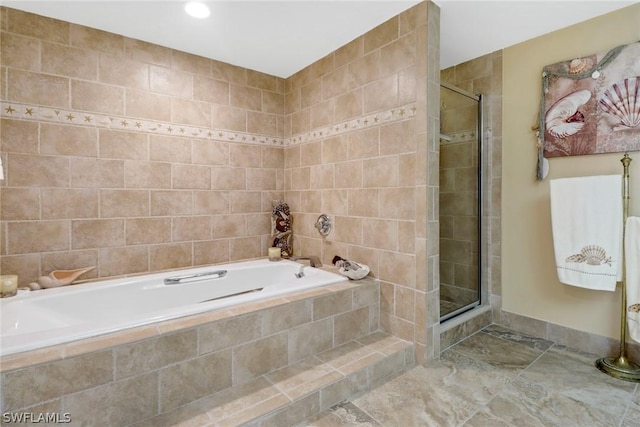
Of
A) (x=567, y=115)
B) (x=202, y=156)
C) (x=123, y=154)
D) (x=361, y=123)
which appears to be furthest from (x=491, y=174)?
(x=123, y=154)

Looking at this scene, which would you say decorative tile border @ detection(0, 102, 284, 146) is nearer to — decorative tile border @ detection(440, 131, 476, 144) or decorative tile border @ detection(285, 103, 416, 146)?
decorative tile border @ detection(285, 103, 416, 146)

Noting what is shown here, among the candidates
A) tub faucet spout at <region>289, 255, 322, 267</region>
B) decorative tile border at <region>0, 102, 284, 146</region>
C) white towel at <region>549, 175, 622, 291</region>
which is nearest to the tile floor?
white towel at <region>549, 175, 622, 291</region>

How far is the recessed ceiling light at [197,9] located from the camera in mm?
1960

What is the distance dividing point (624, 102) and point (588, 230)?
0.83 meters

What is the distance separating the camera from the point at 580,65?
6.98 ft

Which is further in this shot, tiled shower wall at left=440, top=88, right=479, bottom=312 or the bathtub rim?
tiled shower wall at left=440, top=88, right=479, bottom=312

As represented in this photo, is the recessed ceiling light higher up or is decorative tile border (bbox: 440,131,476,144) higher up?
the recessed ceiling light

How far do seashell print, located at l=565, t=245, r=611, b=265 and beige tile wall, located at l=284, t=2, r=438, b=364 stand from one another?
1.05 m

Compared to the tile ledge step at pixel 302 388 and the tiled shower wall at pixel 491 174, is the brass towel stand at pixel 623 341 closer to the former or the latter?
the tiled shower wall at pixel 491 174

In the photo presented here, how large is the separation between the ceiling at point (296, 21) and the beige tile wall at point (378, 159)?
0.72 feet

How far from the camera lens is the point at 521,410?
154cm

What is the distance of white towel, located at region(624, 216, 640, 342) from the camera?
1798mm

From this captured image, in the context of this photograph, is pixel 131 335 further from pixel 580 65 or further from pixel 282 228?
pixel 580 65

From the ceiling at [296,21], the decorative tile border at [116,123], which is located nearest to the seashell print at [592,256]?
the ceiling at [296,21]
